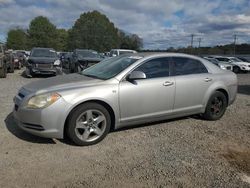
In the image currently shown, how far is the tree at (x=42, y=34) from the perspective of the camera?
8388 cm

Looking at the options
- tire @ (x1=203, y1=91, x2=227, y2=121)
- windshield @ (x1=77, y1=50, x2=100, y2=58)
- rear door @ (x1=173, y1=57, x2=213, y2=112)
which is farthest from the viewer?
windshield @ (x1=77, y1=50, x2=100, y2=58)

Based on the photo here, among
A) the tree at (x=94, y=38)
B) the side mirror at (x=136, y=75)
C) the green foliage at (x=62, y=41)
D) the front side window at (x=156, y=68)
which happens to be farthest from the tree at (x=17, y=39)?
the side mirror at (x=136, y=75)

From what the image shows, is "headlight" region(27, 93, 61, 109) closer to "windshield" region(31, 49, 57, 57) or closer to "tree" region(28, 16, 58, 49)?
"windshield" region(31, 49, 57, 57)

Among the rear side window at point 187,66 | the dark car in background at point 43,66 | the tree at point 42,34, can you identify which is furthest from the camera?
the tree at point 42,34

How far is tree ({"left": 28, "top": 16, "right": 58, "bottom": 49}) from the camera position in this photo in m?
83.9

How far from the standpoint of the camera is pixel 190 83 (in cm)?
642

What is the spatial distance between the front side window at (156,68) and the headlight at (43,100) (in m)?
1.65

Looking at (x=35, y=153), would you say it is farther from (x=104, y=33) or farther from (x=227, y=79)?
(x=104, y=33)

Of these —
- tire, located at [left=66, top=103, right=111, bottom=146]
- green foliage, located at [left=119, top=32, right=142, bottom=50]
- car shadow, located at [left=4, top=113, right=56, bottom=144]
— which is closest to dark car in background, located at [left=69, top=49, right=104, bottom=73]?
car shadow, located at [left=4, top=113, right=56, bottom=144]

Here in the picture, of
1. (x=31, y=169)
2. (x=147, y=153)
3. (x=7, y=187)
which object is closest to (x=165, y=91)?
(x=147, y=153)

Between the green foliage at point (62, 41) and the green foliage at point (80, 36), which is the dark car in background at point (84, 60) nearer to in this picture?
the green foliage at point (80, 36)

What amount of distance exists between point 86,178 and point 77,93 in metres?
1.56

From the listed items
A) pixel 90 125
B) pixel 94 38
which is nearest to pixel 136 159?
pixel 90 125

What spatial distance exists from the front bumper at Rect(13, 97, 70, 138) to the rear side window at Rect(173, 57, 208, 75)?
253cm
